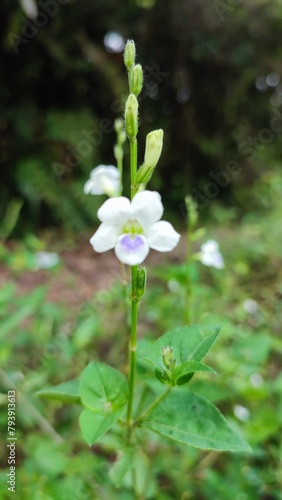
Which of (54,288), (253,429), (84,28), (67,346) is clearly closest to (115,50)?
(84,28)

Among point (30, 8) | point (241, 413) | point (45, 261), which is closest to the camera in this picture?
point (241, 413)

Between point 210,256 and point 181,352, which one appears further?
point 210,256

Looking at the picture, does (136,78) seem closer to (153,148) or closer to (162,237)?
(153,148)

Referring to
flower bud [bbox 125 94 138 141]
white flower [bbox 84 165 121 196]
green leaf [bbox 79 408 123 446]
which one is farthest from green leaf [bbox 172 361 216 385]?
white flower [bbox 84 165 121 196]

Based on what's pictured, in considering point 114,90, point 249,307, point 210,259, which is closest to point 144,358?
point 210,259

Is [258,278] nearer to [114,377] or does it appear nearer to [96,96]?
[114,377]

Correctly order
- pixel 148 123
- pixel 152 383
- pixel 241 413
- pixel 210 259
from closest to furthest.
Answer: pixel 152 383
pixel 210 259
pixel 241 413
pixel 148 123
